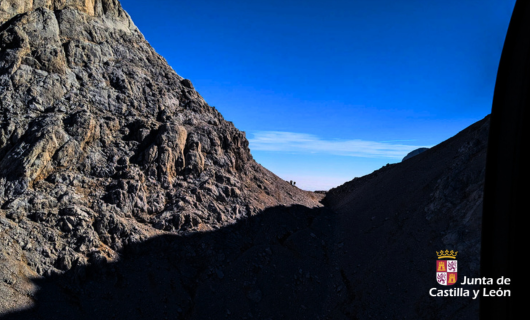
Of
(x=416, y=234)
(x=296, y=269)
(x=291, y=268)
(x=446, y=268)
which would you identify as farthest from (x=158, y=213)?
(x=446, y=268)

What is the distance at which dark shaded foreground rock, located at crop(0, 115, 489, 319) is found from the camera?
11.1m

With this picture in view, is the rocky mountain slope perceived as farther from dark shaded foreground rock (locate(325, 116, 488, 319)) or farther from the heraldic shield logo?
the heraldic shield logo

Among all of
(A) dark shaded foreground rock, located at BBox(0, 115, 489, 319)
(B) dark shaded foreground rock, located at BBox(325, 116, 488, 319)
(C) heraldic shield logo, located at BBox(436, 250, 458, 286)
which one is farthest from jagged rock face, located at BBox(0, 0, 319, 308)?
(C) heraldic shield logo, located at BBox(436, 250, 458, 286)

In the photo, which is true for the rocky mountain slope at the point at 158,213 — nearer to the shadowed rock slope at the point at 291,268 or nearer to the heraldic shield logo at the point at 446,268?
the shadowed rock slope at the point at 291,268

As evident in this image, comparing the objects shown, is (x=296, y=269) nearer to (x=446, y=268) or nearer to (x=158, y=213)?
(x=446, y=268)

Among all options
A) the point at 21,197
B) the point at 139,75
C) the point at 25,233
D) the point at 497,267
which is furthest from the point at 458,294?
the point at 139,75

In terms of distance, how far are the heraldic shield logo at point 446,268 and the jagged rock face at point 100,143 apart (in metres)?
9.62

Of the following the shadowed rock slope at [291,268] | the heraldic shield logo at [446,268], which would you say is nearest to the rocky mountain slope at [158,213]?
the shadowed rock slope at [291,268]

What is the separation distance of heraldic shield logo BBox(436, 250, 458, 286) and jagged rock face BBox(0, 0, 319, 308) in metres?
9.62

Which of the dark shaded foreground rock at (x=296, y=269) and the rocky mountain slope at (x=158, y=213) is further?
the rocky mountain slope at (x=158, y=213)

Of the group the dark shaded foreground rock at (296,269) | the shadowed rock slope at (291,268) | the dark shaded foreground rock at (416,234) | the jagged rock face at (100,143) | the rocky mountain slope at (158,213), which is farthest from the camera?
the jagged rock face at (100,143)

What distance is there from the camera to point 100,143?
15.5 metres

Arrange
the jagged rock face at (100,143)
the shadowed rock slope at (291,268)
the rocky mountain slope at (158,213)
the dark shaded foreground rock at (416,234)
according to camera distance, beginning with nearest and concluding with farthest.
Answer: the shadowed rock slope at (291,268)
the rocky mountain slope at (158,213)
the dark shaded foreground rock at (416,234)
the jagged rock face at (100,143)

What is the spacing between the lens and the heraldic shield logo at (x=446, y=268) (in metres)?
11.5
